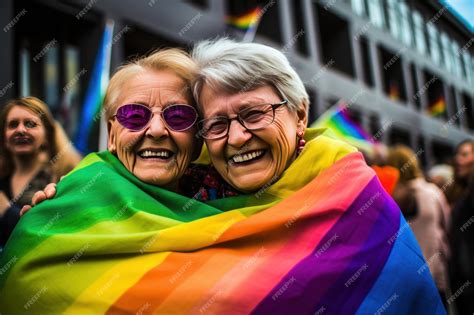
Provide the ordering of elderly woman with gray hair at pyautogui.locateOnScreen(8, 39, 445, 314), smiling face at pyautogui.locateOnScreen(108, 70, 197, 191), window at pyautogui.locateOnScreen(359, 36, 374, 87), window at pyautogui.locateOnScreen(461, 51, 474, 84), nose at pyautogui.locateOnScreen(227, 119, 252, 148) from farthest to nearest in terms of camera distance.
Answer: window at pyautogui.locateOnScreen(461, 51, 474, 84) → window at pyautogui.locateOnScreen(359, 36, 374, 87) → smiling face at pyautogui.locateOnScreen(108, 70, 197, 191) → nose at pyautogui.locateOnScreen(227, 119, 252, 148) → elderly woman with gray hair at pyautogui.locateOnScreen(8, 39, 445, 314)

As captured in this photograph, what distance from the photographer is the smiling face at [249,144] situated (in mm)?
1835

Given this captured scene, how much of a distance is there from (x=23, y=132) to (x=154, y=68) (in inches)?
30.9

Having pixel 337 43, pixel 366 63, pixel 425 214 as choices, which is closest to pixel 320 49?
pixel 337 43

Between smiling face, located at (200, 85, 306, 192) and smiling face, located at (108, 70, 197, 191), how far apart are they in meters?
0.14

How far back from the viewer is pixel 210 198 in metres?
2.04

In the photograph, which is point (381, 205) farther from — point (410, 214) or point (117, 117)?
point (410, 214)

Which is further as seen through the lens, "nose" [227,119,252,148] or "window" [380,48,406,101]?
"window" [380,48,406,101]

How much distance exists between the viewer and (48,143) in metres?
2.51

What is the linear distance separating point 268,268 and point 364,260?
1.17ft

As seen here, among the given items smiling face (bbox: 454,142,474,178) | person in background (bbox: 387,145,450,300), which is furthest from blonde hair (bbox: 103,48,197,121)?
smiling face (bbox: 454,142,474,178)

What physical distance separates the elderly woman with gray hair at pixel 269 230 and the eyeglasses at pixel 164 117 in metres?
0.07

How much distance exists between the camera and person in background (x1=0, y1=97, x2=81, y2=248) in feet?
7.39

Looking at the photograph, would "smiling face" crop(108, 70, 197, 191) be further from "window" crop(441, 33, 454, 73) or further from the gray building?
"window" crop(441, 33, 454, 73)

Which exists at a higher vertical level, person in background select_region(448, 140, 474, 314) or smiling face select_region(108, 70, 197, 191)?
smiling face select_region(108, 70, 197, 191)
